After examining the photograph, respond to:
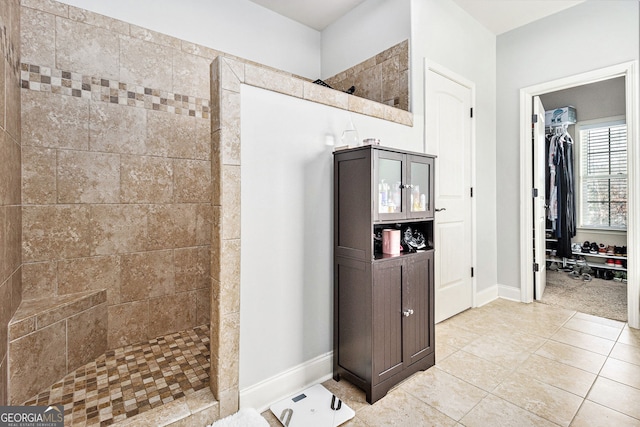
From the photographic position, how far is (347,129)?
81.4 inches

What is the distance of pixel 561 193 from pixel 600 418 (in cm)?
370

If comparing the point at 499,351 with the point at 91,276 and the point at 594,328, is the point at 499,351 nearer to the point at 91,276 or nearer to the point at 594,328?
the point at 594,328

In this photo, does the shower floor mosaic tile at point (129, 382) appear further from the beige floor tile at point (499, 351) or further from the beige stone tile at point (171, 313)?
the beige floor tile at point (499, 351)

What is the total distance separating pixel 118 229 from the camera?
2201 millimetres

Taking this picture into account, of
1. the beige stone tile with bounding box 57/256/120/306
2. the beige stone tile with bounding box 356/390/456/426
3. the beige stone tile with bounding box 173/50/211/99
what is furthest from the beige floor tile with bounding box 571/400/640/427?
the beige stone tile with bounding box 173/50/211/99

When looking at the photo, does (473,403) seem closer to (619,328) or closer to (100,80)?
(619,328)

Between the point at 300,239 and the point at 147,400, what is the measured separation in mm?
1162

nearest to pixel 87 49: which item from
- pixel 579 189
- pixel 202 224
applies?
pixel 202 224

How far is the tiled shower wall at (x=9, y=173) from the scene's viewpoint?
57.2 inches

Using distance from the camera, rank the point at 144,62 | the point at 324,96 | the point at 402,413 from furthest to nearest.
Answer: the point at 144,62 → the point at 324,96 → the point at 402,413

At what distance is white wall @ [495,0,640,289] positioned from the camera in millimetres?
2723

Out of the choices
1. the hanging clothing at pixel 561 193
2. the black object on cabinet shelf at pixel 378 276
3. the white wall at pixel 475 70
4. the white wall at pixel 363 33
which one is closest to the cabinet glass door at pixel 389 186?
the black object on cabinet shelf at pixel 378 276

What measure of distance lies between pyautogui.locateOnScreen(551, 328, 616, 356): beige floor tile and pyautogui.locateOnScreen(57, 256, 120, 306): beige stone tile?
11.1ft

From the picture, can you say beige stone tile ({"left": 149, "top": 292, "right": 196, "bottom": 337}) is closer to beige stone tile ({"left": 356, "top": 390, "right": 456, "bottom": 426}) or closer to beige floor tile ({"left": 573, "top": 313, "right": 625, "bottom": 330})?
beige stone tile ({"left": 356, "top": 390, "right": 456, "bottom": 426})
